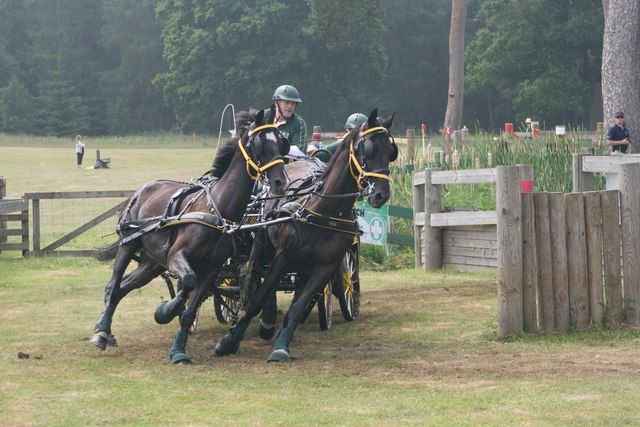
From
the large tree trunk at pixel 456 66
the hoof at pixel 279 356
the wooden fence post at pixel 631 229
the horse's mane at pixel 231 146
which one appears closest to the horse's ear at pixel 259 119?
the horse's mane at pixel 231 146

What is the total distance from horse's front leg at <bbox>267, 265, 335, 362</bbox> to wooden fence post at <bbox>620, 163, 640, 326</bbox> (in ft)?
9.06

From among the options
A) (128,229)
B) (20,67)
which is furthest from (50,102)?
(128,229)

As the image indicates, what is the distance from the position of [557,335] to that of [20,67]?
282ft

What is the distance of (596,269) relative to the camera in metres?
10.6

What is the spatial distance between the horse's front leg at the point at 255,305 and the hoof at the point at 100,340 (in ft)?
3.47

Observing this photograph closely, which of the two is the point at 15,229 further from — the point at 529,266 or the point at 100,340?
the point at 529,266

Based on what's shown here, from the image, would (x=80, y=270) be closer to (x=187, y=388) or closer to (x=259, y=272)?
(x=259, y=272)

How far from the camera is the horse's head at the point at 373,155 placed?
9.79 m

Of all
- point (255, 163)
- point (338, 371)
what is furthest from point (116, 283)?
point (338, 371)

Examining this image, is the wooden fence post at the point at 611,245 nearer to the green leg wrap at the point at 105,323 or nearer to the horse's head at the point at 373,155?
the horse's head at the point at 373,155

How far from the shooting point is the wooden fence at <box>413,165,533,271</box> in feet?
52.1

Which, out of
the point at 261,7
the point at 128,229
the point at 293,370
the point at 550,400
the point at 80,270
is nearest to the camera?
the point at 550,400

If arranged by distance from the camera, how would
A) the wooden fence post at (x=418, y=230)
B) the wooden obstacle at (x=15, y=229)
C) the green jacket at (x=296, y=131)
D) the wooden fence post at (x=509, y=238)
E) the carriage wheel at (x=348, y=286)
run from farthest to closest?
the wooden obstacle at (x=15, y=229) < the wooden fence post at (x=418, y=230) < the green jacket at (x=296, y=131) < the carriage wheel at (x=348, y=286) < the wooden fence post at (x=509, y=238)

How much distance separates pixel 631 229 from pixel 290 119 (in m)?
3.87
